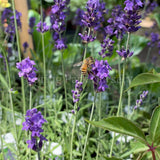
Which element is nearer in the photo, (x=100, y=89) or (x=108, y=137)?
(x=100, y=89)

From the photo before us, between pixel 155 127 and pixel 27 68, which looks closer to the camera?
pixel 155 127

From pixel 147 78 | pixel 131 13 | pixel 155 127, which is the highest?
pixel 131 13

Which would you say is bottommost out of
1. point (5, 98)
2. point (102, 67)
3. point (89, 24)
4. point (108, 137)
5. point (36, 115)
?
point (108, 137)

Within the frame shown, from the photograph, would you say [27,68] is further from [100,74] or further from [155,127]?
[155,127]

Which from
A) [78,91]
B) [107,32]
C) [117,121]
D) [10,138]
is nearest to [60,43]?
[107,32]

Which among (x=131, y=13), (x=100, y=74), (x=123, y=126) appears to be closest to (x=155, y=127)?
(x=123, y=126)

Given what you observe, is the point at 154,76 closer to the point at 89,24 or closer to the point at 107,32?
the point at 89,24

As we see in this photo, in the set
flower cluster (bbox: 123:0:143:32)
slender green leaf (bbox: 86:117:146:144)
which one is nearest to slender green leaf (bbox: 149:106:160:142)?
slender green leaf (bbox: 86:117:146:144)

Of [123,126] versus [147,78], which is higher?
[147,78]
